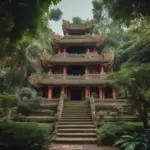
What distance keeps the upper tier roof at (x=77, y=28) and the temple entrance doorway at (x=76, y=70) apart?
6611 mm

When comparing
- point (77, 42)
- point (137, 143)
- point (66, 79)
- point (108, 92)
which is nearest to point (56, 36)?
point (77, 42)

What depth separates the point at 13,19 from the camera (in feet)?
21.5

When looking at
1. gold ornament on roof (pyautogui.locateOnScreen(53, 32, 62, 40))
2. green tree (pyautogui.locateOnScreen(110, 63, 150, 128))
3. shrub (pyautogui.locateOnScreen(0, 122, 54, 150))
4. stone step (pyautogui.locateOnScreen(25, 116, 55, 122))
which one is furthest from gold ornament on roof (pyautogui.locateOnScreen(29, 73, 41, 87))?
shrub (pyautogui.locateOnScreen(0, 122, 54, 150))

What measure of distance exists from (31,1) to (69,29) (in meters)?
21.4

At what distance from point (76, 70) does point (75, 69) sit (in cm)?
20

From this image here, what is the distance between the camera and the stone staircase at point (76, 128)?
29.5 ft

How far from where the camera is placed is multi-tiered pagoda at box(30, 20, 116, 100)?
20.5 m

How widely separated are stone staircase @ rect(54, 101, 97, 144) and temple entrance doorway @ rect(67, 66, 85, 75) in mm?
10733

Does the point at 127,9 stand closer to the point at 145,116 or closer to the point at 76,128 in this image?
the point at 145,116

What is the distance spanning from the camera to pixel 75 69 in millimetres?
24250

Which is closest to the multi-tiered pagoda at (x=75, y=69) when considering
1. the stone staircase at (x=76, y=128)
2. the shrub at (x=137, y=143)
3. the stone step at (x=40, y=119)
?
the stone staircase at (x=76, y=128)

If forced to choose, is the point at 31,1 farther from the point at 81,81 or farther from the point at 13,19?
the point at 81,81

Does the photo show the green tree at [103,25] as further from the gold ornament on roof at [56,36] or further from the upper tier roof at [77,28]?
the gold ornament on roof at [56,36]

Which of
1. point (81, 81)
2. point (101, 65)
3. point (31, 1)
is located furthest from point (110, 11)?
point (101, 65)
